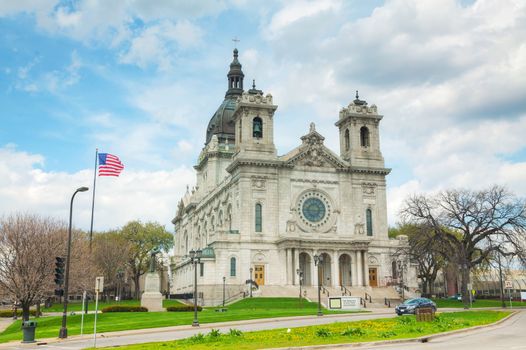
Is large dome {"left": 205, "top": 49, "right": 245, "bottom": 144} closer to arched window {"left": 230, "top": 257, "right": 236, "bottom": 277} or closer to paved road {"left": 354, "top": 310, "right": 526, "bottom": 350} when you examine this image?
arched window {"left": 230, "top": 257, "right": 236, "bottom": 277}

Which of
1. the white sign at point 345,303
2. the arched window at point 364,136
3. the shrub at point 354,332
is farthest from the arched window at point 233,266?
the shrub at point 354,332

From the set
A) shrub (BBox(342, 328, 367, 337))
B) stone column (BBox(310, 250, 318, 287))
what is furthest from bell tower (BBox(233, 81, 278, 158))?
shrub (BBox(342, 328, 367, 337))

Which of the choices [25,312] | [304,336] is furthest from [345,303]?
[304,336]

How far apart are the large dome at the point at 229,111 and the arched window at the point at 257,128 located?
1719cm

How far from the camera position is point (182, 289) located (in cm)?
9006

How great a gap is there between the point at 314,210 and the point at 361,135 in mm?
13587

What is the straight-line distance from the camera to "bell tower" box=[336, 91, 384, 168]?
80875mm

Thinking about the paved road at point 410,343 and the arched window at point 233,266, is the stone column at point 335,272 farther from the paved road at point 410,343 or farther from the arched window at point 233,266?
the paved road at point 410,343

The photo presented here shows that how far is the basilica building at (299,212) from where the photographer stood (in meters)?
71.5

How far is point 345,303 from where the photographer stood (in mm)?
52125

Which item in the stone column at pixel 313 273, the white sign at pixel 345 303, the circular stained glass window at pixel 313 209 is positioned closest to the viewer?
the white sign at pixel 345 303

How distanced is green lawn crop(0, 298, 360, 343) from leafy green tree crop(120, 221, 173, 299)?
183 ft

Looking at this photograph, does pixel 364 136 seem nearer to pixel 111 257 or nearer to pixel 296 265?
pixel 296 265

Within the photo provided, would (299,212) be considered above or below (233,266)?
above
